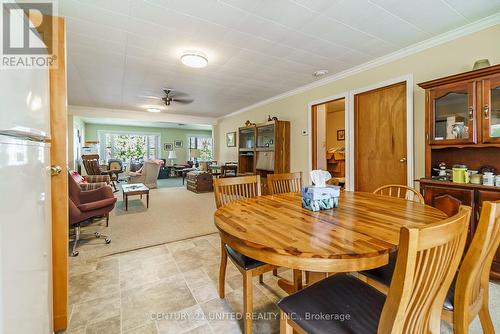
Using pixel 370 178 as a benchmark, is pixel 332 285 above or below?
below

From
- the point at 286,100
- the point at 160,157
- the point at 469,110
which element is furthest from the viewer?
the point at 160,157

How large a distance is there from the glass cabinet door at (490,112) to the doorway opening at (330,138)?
154 cm

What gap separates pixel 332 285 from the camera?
1069 mm

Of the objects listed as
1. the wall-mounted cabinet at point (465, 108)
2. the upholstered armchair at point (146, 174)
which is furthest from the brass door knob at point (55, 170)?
the upholstered armchair at point (146, 174)

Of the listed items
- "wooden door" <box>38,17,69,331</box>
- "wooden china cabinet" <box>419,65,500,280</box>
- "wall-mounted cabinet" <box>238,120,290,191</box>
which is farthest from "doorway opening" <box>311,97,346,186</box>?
"wooden door" <box>38,17,69,331</box>

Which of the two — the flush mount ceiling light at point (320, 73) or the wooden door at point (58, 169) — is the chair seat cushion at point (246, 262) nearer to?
the wooden door at point (58, 169)

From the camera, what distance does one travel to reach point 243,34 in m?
2.35

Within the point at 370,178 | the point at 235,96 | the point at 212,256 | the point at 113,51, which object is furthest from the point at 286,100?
the point at 212,256

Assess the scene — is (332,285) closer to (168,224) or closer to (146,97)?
(168,224)

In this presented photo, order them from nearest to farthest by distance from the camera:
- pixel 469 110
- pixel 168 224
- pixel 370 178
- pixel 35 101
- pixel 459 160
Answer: pixel 35 101 < pixel 469 110 < pixel 459 160 < pixel 370 178 < pixel 168 224

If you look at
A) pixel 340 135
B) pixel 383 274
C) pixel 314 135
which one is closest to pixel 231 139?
pixel 340 135

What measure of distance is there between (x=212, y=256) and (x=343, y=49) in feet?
9.38

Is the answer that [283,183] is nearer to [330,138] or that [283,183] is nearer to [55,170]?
[55,170]

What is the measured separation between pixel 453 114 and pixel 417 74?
29.4 inches
